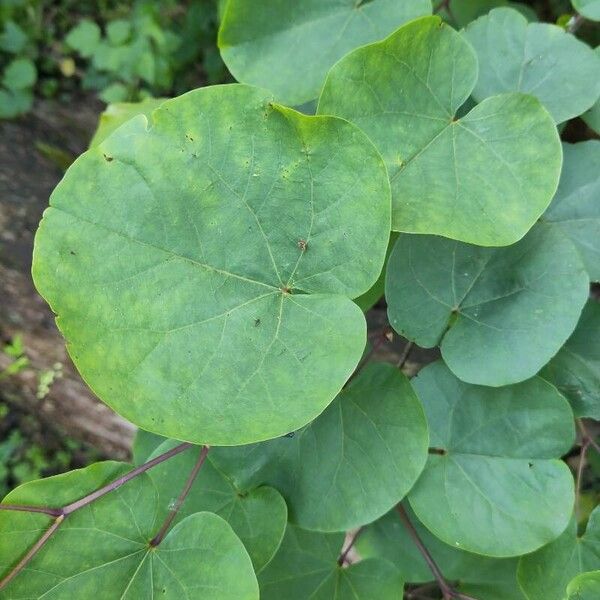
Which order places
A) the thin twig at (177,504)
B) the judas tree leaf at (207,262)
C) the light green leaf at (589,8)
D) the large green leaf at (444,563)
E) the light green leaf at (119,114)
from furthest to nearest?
1. the light green leaf at (119,114)
2. the large green leaf at (444,563)
3. the light green leaf at (589,8)
4. the thin twig at (177,504)
5. the judas tree leaf at (207,262)

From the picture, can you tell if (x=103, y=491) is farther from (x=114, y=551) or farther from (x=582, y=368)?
(x=582, y=368)

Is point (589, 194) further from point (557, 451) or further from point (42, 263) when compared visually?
point (42, 263)

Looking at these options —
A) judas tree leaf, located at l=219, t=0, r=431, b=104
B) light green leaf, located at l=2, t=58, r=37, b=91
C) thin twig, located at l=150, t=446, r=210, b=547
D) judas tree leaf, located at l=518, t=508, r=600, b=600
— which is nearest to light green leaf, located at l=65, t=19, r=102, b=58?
light green leaf, located at l=2, t=58, r=37, b=91

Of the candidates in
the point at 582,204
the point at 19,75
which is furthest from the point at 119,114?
the point at 19,75

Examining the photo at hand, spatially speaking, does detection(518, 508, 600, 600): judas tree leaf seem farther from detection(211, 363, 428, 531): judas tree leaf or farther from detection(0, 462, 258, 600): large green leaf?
detection(0, 462, 258, 600): large green leaf

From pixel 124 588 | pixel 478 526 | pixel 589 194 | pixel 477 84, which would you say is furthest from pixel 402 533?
pixel 477 84

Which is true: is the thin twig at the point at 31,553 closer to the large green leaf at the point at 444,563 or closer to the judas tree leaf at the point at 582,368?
the large green leaf at the point at 444,563

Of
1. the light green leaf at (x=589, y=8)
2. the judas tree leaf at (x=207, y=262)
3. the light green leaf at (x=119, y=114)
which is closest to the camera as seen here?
the judas tree leaf at (x=207, y=262)

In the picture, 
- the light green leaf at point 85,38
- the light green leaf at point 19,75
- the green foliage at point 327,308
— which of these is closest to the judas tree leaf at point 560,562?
the green foliage at point 327,308
